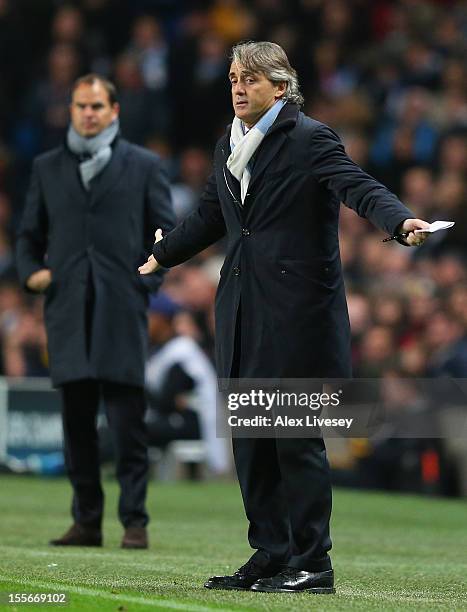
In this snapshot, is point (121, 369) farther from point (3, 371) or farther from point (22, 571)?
point (3, 371)

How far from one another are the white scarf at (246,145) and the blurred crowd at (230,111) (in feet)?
29.5

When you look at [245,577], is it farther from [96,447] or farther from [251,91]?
[96,447]

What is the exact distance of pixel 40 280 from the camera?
29.1 feet

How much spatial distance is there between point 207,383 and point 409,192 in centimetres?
296

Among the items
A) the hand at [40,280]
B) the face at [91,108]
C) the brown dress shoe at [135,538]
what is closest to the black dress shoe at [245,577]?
the brown dress shoe at [135,538]

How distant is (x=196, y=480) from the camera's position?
16.2 meters

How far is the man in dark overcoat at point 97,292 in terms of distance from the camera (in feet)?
28.7

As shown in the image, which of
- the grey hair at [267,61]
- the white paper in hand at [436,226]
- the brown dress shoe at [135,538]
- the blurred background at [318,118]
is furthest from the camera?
the blurred background at [318,118]

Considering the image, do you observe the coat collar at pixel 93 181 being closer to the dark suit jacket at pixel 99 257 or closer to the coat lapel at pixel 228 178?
the dark suit jacket at pixel 99 257

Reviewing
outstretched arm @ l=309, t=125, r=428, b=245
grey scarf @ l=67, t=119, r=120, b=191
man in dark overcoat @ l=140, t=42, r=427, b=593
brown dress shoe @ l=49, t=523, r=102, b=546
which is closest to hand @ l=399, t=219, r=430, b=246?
outstretched arm @ l=309, t=125, r=428, b=245

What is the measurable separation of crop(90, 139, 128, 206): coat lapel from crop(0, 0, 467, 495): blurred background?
5.76m

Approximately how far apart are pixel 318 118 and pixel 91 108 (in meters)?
10.2

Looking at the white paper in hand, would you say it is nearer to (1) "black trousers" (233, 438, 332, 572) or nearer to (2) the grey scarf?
(1) "black trousers" (233, 438, 332, 572)

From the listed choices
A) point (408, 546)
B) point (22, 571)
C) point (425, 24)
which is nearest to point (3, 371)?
point (425, 24)
